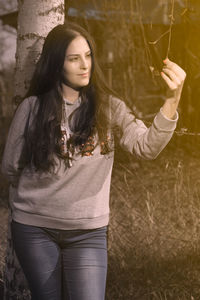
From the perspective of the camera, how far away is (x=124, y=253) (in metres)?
4.09

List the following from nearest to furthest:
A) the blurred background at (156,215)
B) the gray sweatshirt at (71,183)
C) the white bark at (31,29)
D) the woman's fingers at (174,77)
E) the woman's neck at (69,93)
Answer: the woman's fingers at (174,77) < the gray sweatshirt at (71,183) < the woman's neck at (69,93) < the white bark at (31,29) < the blurred background at (156,215)

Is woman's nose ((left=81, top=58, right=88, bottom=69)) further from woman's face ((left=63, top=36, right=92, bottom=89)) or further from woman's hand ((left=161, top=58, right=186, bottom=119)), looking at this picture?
woman's hand ((left=161, top=58, right=186, bottom=119))

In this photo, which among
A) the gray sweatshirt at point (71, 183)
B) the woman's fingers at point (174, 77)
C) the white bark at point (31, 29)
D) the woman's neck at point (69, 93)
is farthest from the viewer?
the white bark at point (31, 29)

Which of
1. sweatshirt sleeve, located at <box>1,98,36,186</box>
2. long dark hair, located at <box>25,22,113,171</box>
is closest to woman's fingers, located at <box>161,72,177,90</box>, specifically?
long dark hair, located at <box>25,22,113,171</box>

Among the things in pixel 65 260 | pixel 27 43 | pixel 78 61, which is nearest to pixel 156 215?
pixel 27 43

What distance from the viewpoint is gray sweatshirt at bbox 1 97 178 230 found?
83.4 inches

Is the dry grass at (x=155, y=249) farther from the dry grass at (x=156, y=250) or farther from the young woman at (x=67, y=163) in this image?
the young woman at (x=67, y=163)

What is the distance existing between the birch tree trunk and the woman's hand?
118 cm

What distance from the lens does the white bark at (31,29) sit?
113 inches

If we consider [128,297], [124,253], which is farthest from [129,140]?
[124,253]

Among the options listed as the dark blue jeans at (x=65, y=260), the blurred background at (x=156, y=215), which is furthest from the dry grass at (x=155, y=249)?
the dark blue jeans at (x=65, y=260)

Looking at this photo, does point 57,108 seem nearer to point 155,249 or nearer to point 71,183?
point 71,183

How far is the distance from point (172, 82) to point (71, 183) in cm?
63

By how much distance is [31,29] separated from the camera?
289cm
